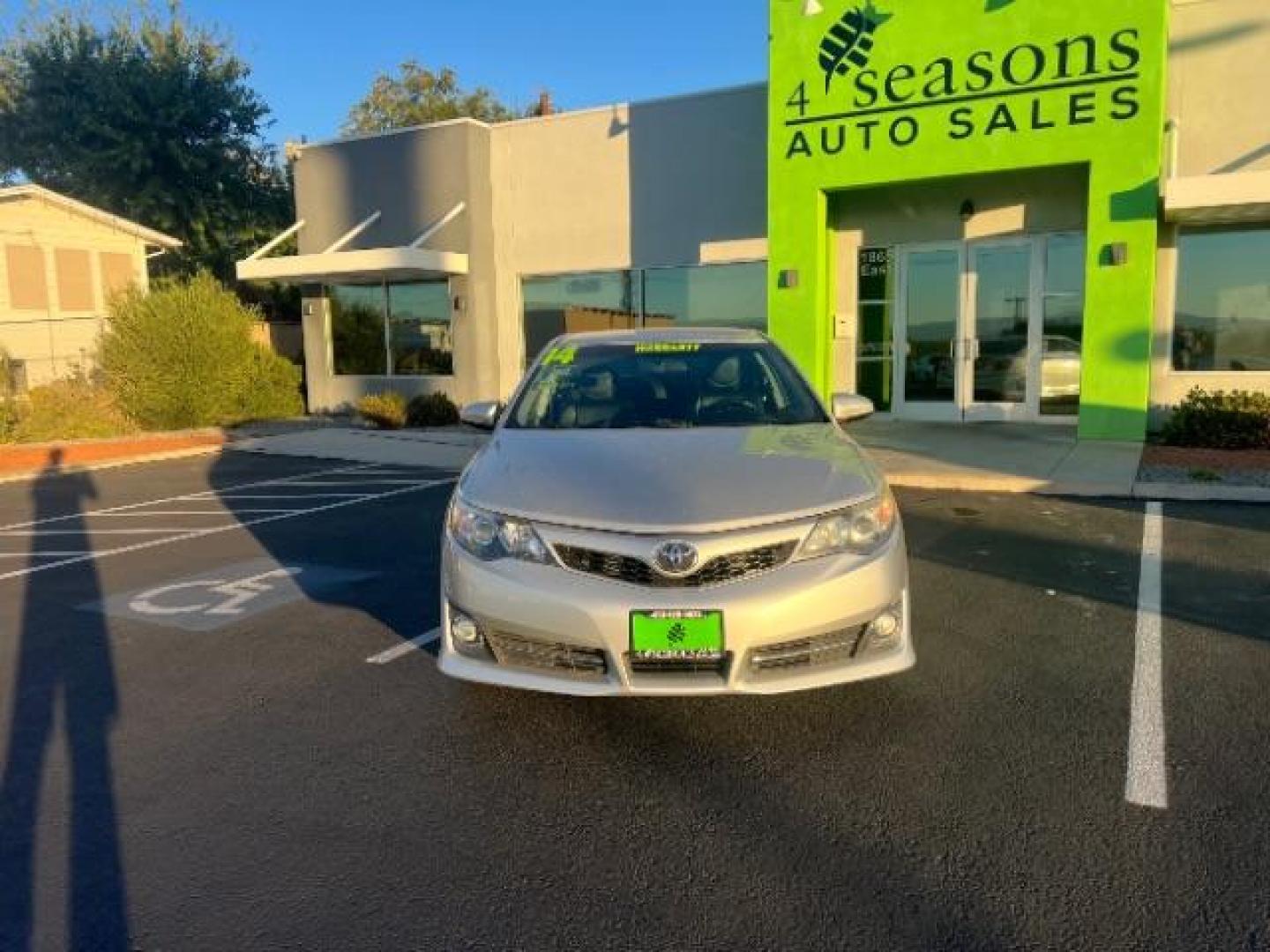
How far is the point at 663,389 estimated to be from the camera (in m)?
5.05

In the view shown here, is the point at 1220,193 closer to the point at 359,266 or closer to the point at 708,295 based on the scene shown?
the point at 708,295

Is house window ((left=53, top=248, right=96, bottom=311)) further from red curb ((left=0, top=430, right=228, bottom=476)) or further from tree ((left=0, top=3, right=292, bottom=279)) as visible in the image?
red curb ((left=0, top=430, right=228, bottom=476))

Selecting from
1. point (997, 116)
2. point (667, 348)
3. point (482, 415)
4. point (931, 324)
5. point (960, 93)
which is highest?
point (960, 93)

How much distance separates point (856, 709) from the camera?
398 centimetres

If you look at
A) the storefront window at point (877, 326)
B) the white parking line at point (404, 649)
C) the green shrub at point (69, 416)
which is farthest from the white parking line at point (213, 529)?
the storefront window at point (877, 326)

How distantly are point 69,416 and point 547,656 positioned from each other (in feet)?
47.4

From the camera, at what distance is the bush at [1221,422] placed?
1059cm

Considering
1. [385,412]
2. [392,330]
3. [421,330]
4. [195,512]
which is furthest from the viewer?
[392,330]

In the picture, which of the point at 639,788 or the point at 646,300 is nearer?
the point at 639,788

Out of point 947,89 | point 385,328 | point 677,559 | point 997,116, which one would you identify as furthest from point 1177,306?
point 385,328

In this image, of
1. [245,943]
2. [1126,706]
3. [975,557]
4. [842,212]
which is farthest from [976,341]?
[245,943]

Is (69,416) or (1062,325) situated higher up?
(1062,325)

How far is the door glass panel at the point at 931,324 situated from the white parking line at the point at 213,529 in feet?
24.1

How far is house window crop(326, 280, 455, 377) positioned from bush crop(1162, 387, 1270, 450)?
12.3 meters
